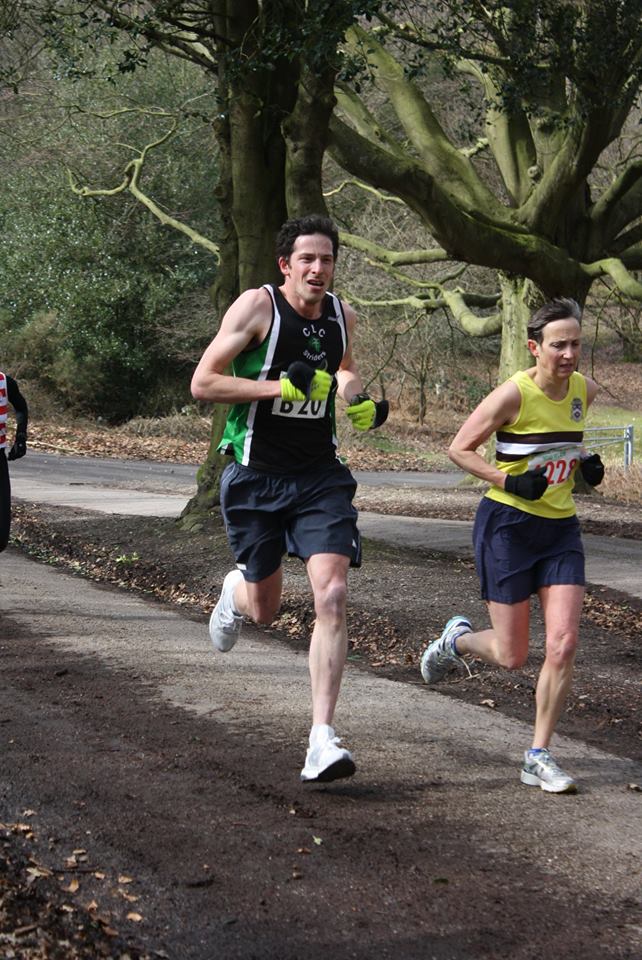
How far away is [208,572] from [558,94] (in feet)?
28.6

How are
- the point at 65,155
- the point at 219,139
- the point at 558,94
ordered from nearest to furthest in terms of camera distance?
the point at 219,139
the point at 558,94
the point at 65,155

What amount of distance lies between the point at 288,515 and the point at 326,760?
1.12 meters

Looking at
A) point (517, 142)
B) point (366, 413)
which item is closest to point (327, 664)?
point (366, 413)

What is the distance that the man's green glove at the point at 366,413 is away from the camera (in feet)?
18.0

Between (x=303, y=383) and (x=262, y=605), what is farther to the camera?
(x=262, y=605)

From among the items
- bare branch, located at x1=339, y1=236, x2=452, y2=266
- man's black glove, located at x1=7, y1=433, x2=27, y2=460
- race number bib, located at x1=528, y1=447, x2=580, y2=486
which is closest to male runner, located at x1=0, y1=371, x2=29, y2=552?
man's black glove, located at x1=7, y1=433, x2=27, y2=460

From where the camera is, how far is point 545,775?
208 inches

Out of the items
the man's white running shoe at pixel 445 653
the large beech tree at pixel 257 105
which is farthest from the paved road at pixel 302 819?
the large beech tree at pixel 257 105

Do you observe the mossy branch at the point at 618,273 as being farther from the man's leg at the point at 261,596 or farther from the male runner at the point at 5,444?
the man's leg at the point at 261,596

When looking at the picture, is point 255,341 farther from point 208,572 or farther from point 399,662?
point 208,572

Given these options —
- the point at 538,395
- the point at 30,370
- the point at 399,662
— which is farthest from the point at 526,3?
Answer: the point at 30,370

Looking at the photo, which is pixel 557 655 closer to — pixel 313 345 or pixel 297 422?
pixel 297 422

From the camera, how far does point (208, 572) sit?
11.4m

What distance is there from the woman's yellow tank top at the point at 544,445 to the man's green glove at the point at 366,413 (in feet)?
1.64
